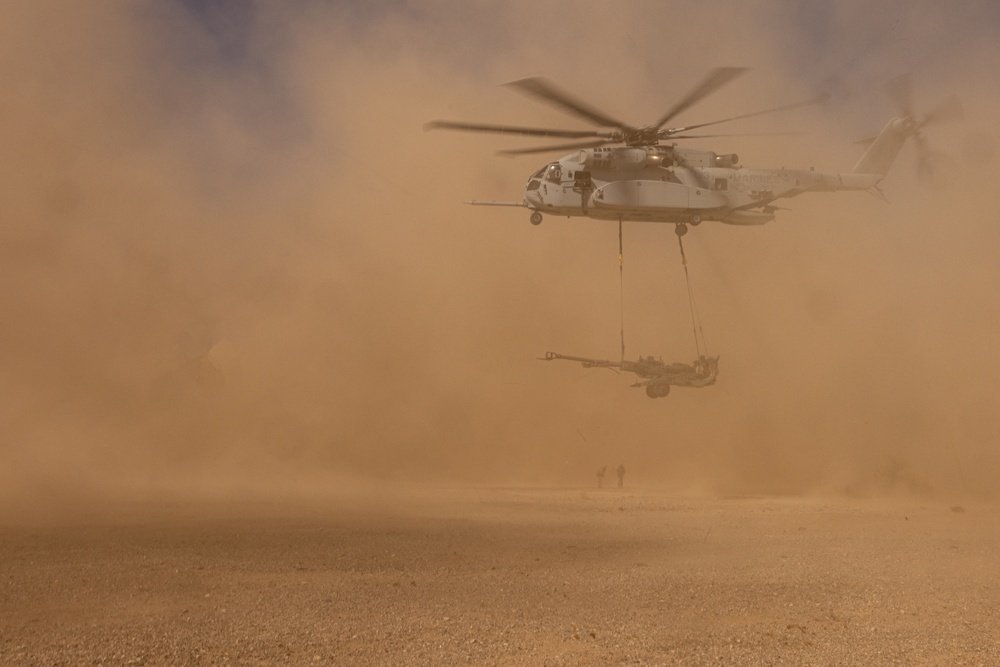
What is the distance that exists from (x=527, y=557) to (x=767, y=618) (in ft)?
12.7

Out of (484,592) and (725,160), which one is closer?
(484,592)

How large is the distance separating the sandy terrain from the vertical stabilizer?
363 inches

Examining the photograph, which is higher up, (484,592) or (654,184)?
(654,184)

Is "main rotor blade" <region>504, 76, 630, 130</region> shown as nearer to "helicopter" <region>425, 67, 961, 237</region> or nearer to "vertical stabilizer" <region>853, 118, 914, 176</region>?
"helicopter" <region>425, 67, 961, 237</region>

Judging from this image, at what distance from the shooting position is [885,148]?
21.4 meters

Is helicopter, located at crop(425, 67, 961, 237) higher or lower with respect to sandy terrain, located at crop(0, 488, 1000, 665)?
higher

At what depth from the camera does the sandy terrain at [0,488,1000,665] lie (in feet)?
24.6

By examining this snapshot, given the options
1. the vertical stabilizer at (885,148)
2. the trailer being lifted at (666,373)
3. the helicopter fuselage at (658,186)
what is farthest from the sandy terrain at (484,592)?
the vertical stabilizer at (885,148)

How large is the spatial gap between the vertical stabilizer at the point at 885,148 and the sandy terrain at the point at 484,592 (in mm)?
9217

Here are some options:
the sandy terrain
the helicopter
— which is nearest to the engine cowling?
the helicopter

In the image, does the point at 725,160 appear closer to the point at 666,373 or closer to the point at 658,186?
the point at 658,186

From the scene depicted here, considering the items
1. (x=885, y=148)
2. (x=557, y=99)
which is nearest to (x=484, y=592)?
(x=557, y=99)

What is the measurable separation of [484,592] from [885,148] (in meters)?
16.6

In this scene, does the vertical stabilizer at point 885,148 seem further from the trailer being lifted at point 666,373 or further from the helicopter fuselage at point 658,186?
the trailer being lifted at point 666,373
